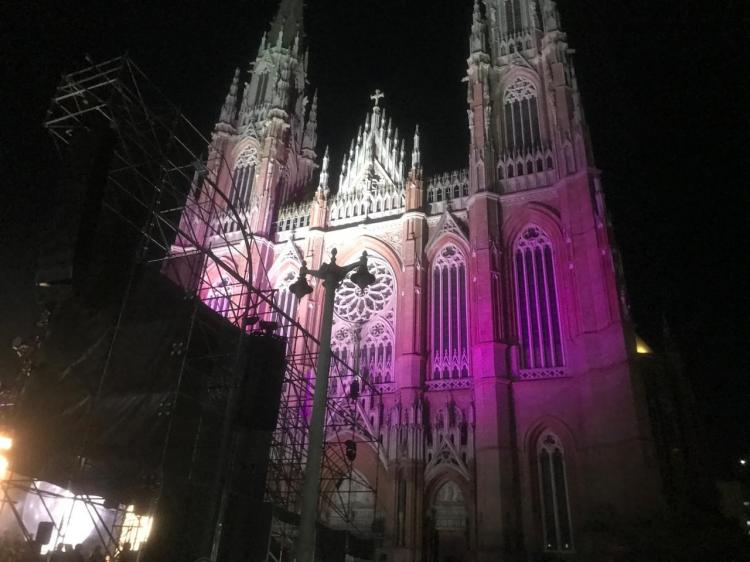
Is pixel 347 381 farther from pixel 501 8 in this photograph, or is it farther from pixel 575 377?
pixel 501 8

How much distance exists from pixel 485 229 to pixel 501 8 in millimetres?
14860

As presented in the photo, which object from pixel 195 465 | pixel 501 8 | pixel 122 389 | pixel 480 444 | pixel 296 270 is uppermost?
pixel 501 8

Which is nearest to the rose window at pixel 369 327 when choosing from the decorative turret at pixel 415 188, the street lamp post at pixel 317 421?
the decorative turret at pixel 415 188

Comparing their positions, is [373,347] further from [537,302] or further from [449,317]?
[537,302]

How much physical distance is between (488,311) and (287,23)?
2876 centimetres

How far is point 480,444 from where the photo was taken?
817 inches

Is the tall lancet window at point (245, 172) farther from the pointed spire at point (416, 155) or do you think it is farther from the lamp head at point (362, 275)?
the lamp head at point (362, 275)

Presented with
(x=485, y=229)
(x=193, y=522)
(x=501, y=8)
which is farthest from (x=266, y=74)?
(x=193, y=522)

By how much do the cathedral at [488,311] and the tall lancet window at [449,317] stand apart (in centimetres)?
7

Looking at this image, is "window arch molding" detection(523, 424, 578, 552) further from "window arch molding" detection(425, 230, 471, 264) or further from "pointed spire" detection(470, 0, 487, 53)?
"pointed spire" detection(470, 0, 487, 53)

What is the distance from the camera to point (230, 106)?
117 ft

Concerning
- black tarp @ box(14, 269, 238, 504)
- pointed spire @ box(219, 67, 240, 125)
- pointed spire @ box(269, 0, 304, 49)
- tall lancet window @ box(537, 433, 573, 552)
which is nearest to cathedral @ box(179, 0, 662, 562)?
tall lancet window @ box(537, 433, 573, 552)

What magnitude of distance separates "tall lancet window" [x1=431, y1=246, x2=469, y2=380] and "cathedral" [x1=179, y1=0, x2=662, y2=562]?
0.22 feet

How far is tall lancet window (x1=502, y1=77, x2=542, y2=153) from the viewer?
2703cm
